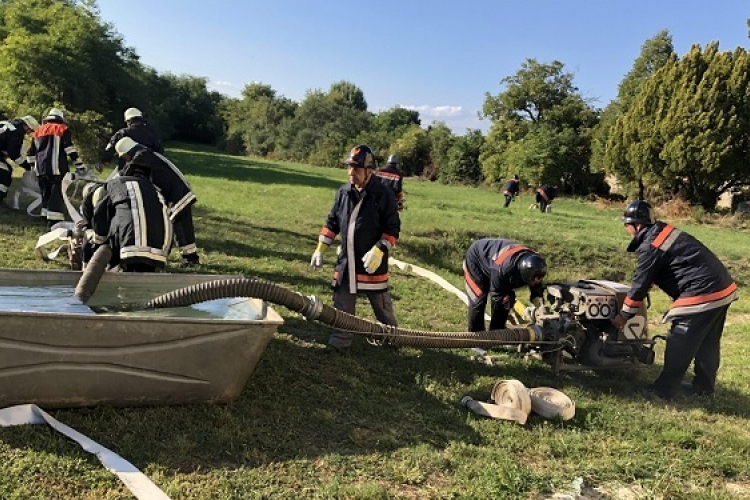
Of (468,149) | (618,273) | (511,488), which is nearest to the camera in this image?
(511,488)

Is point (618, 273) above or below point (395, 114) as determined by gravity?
below

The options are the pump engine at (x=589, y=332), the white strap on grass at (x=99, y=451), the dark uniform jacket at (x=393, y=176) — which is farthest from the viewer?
the dark uniform jacket at (x=393, y=176)

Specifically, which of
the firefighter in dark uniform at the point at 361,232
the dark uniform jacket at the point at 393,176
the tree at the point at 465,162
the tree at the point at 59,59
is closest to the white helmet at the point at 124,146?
the firefighter in dark uniform at the point at 361,232

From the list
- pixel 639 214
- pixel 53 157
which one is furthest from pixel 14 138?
pixel 639 214

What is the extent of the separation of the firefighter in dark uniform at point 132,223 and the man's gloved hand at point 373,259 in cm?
161

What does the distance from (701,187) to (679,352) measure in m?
27.4

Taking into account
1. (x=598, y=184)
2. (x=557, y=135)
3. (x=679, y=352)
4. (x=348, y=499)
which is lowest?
(x=348, y=499)

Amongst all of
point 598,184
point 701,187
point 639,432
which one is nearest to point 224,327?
point 639,432

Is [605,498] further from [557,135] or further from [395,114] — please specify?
[395,114]

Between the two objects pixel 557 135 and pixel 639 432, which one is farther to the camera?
pixel 557 135

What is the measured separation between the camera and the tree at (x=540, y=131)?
39.7m

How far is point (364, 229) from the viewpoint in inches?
219

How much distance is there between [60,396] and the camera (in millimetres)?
3697

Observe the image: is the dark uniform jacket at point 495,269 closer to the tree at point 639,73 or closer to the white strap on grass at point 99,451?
the white strap on grass at point 99,451
